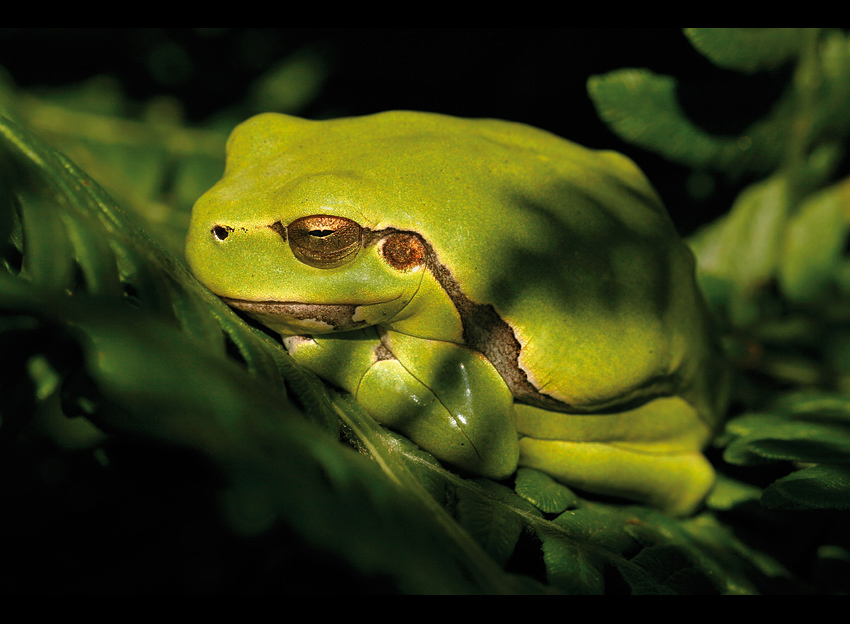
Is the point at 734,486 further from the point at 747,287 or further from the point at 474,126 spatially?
the point at 474,126

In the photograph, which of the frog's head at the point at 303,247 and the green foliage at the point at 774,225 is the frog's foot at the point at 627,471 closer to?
the green foliage at the point at 774,225

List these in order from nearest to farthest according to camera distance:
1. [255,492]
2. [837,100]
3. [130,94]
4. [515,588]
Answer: [255,492], [515,588], [837,100], [130,94]

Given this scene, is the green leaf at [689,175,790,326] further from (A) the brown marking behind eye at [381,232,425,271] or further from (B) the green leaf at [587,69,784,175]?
(A) the brown marking behind eye at [381,232,425,271]

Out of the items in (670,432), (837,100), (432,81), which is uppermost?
(432,81)

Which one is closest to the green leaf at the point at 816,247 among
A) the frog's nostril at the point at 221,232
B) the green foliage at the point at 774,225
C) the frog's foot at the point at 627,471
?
the green foliage at the point at 774,225

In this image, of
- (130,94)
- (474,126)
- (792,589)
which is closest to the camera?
(792,589)

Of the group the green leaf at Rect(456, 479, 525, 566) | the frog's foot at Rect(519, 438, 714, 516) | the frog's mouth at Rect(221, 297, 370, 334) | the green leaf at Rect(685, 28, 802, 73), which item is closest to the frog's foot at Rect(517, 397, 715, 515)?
the frog's foot at Rect(519, 438, 714, 516)

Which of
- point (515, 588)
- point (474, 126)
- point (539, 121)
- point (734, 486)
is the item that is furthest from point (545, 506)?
point (539, 121)
